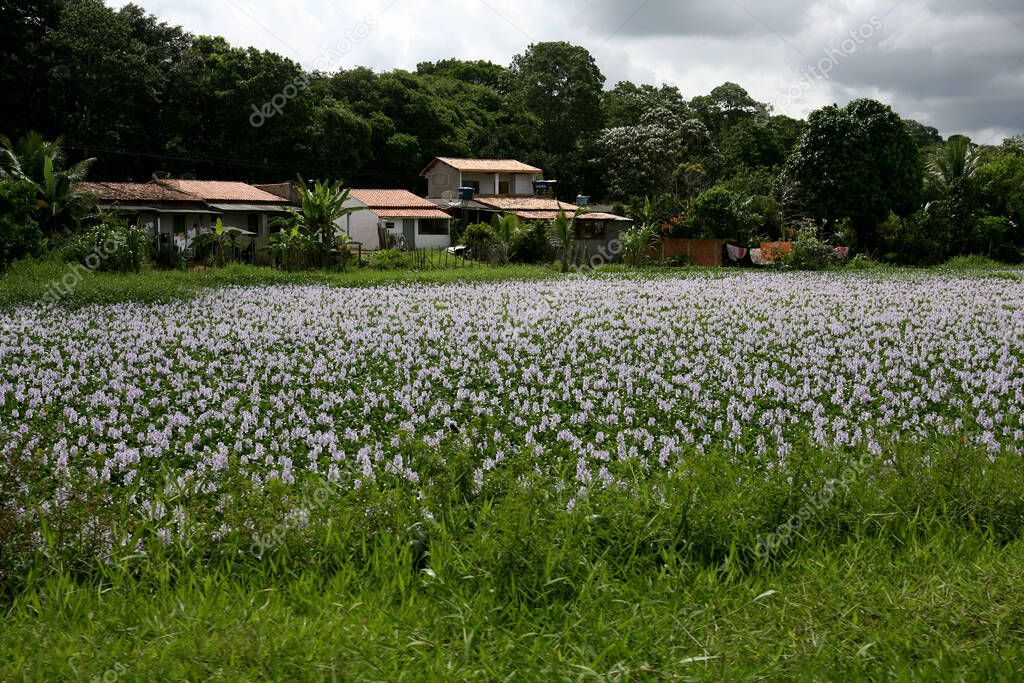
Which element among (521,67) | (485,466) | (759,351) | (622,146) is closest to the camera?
(485,466)

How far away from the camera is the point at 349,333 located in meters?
12.9

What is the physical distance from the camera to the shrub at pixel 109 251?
21.6 metres

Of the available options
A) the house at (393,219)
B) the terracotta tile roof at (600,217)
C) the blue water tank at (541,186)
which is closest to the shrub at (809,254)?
the terracotta tile roof at (600,217)

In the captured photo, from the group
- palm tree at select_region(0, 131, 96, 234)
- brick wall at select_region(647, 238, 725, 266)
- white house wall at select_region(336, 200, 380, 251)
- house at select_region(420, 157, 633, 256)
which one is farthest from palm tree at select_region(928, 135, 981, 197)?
palm tree at select_region(0, 131, 96, 234)

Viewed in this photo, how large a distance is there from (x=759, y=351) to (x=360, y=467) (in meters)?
6.61

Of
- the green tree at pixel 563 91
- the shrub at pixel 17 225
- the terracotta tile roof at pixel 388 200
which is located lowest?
the shrub at pixel 17 225

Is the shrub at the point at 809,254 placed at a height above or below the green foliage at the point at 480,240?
below

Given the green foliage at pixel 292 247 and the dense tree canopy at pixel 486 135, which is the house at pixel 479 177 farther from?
the green foliage at pixel 292 247

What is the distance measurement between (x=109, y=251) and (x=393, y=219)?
2635 cm

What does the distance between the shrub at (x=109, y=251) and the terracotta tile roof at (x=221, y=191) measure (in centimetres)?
1675

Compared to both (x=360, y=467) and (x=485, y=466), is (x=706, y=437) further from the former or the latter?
(x=360, y=467)

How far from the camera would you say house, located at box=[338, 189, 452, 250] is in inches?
1849

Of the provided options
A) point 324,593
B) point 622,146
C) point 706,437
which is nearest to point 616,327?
point 706,437

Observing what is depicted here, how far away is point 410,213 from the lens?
47.3 m
